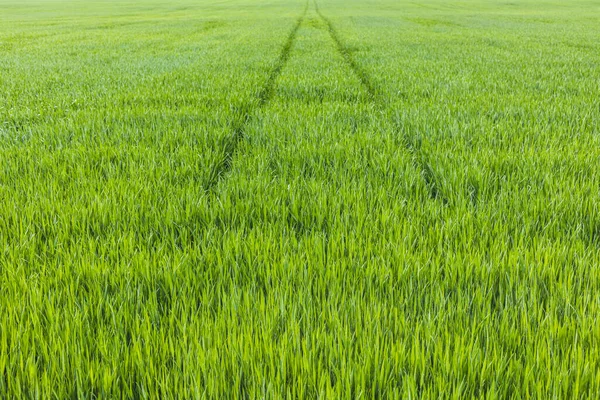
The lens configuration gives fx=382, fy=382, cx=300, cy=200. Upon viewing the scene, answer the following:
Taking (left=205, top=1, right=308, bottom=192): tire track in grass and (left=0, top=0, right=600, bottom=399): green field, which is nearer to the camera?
(left=0, top=0, right=600, bottom=399): green field

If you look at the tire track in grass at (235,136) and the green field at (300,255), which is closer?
the green field at (300,255)

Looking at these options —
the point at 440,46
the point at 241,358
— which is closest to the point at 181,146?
the point at 241,358

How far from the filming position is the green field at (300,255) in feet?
3.44

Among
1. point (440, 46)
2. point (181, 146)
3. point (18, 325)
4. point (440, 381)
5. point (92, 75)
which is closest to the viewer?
point (440, 381)

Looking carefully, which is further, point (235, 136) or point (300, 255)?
point (235, 136)

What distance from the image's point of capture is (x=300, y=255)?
165 centimetres

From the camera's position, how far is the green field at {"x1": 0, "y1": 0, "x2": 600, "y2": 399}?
1048mm

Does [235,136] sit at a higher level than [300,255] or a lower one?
higher

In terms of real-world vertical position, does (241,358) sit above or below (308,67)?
below

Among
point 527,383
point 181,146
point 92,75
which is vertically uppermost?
point 92,75

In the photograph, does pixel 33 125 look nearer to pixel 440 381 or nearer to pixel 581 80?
pixel 440 381

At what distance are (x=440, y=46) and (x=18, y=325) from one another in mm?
13863

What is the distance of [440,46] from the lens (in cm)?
1267

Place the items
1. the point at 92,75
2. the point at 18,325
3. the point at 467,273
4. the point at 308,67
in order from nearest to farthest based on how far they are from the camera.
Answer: the point at 18,325, the point at 467,273, the point at 92,75, the point at 308,67
